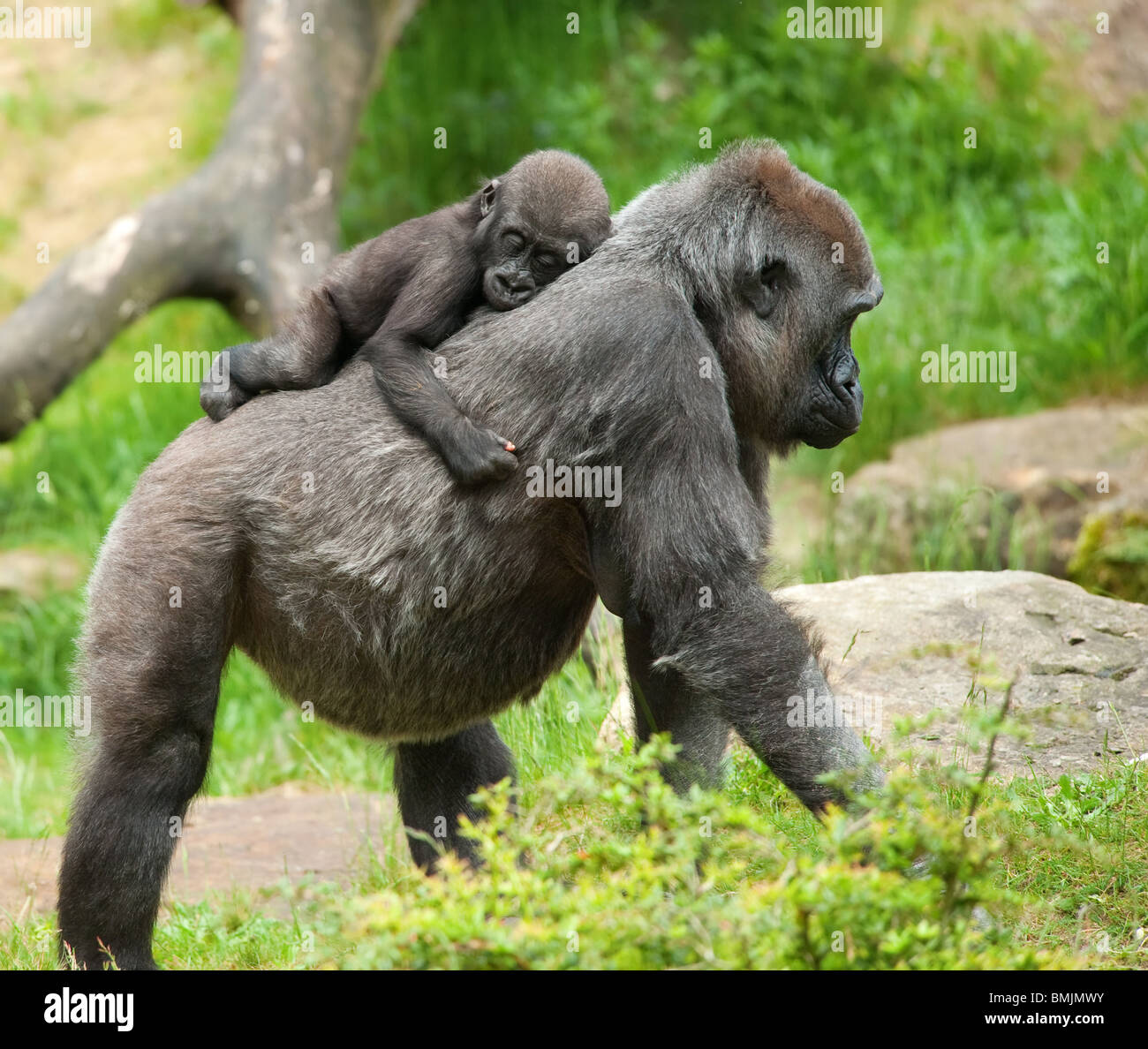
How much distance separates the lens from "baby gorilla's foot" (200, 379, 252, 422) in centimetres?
391

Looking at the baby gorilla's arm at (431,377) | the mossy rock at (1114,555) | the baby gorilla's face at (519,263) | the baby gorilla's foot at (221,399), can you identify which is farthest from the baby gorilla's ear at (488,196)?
the mossy rock at (1114,555)

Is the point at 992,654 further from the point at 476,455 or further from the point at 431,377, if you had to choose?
the point at 431,377

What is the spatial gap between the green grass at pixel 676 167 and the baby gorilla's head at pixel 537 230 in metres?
1.82

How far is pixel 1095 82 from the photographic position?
10.1 metres

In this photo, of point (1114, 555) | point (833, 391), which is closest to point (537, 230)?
point (833, 391)

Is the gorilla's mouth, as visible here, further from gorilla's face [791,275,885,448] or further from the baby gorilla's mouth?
the baby gorilla's mouth

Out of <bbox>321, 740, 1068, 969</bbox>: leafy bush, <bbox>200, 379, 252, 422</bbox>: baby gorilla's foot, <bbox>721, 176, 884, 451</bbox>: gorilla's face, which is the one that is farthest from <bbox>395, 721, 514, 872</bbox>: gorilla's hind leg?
<bbox>321, 740, 1068, 969</bbox>: leafy bush

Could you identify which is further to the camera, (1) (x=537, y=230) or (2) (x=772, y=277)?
(1) (x=537, y=230)

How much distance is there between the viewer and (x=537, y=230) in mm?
3832

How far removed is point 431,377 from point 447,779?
4.60 ft

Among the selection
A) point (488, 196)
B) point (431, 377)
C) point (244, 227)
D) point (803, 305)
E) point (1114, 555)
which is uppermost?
point (244, 227)

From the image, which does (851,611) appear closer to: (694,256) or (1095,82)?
(694,256)

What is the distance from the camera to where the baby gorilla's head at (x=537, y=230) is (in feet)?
12.6

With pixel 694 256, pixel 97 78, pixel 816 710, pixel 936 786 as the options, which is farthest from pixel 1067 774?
pixel 97 78
